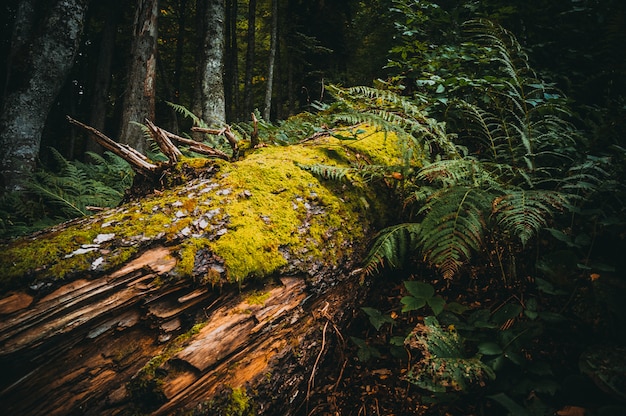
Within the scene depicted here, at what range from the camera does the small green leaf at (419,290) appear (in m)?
1.75

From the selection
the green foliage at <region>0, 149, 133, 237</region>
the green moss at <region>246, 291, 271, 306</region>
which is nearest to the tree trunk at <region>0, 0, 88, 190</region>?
the green foliage at <region>0, 149, 133, 237</region>

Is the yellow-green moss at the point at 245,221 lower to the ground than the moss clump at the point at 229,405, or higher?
higher

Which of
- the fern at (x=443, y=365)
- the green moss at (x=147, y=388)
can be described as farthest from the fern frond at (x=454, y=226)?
the green moss at (x=147, y=388)

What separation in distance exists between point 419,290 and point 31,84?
586 centimetres

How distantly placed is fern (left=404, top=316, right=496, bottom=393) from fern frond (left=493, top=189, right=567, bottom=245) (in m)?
0.66

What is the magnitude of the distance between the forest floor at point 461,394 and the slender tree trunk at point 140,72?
5.83 m

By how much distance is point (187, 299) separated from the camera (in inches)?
57.8

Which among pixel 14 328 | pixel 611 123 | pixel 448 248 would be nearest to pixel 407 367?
pixel 448 248

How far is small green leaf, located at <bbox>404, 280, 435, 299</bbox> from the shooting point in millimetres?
1746

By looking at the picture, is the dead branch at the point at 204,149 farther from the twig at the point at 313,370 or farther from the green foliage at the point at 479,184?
the twig at the point at 313,370

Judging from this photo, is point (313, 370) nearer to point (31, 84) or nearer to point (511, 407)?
point (511, 407)

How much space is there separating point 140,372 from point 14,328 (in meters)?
0.50

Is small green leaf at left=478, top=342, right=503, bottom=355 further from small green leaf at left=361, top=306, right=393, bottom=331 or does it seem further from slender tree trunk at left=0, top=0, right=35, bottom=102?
slender tree trunk at left=0, top=0, right=35, bottom=102

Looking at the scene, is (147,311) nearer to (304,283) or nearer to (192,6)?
(304,283)
